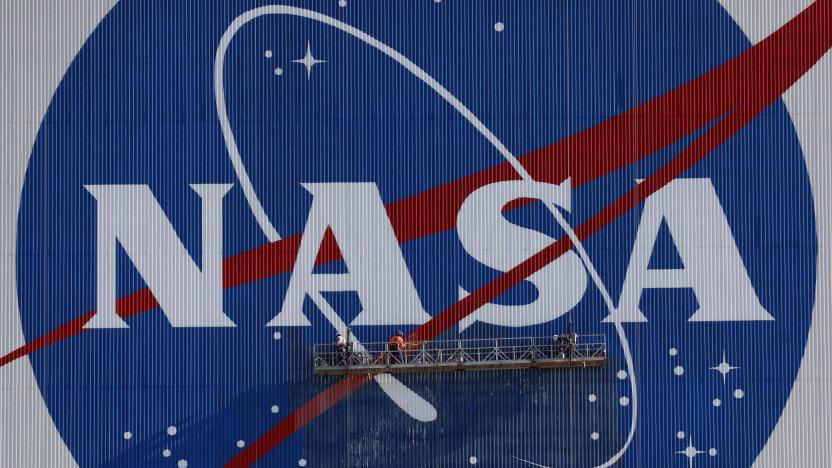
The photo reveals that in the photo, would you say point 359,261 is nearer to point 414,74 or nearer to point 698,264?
point 414,74

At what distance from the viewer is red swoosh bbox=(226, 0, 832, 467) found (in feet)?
147

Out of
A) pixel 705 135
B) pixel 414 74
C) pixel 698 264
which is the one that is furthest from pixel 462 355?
pixel 705 135

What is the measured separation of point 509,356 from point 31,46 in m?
19.1

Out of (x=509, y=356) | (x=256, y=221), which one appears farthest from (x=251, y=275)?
(x=509, y=356)

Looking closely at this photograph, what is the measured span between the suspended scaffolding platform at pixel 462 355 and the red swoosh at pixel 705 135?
0.72m

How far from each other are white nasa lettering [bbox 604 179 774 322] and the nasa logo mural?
73 millimetres

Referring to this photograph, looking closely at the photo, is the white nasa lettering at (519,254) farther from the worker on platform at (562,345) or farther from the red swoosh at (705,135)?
the worker on platform at (562,345)

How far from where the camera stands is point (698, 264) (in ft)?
147

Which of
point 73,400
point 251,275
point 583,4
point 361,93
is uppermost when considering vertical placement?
point 583,4

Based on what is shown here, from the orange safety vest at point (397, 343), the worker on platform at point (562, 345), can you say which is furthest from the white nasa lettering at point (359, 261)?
the worker on platform at point (562, 345)

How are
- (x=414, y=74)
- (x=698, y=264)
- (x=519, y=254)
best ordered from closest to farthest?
(x=698, y=264) < (x=519, y=254) < (x=414, y=74)

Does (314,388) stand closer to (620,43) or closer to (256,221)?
(256,221)

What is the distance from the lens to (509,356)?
44.8 m

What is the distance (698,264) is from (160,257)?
17.8 metres
